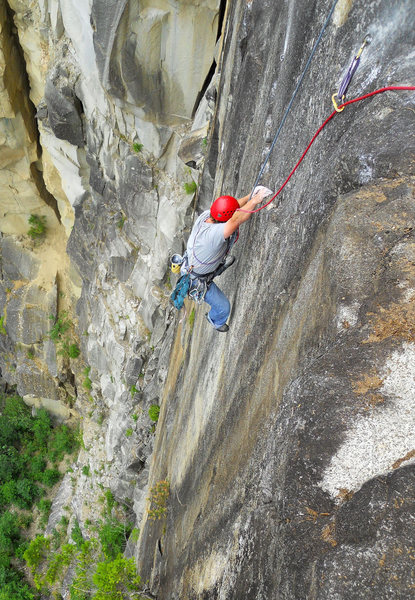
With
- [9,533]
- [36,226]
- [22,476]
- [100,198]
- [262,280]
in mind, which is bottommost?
[9,533]

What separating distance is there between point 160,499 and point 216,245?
4046 millimetres

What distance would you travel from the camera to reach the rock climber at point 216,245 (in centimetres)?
398

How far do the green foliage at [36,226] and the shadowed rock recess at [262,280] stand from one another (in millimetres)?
4625

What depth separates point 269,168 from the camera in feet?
12.9

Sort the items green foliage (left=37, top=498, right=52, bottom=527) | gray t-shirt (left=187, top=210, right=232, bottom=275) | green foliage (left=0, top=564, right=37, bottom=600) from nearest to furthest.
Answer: gray t-shirt (left=187, top=210, right=232, bottom=275)
green foliage (left=0, top=564, right=37, bottom=600)
green foliage (left=37, top=498, right=52, bottom=527)

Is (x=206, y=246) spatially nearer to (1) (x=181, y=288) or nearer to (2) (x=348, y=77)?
(1) (x=181, y=288)

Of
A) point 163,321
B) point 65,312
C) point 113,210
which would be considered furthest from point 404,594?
point 65,312

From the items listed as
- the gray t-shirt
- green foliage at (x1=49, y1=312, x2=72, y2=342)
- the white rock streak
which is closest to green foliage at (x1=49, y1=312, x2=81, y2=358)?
green foliage at (x1=49, y1=312, x2=72, y2=342)

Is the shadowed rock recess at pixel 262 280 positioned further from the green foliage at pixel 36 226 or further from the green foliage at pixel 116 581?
the green foliage at pixel 36 226

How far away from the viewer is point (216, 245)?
4270 mm

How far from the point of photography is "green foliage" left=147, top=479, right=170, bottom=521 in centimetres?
625

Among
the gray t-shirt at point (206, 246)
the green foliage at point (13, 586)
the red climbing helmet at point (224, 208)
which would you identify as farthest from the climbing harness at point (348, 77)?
the green foliage at point (13, 586)

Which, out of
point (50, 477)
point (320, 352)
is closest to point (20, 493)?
point (50, 477)

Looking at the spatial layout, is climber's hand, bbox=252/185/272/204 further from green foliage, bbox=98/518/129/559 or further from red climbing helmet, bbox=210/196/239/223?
green foliage, bbox=98/518/129/559
